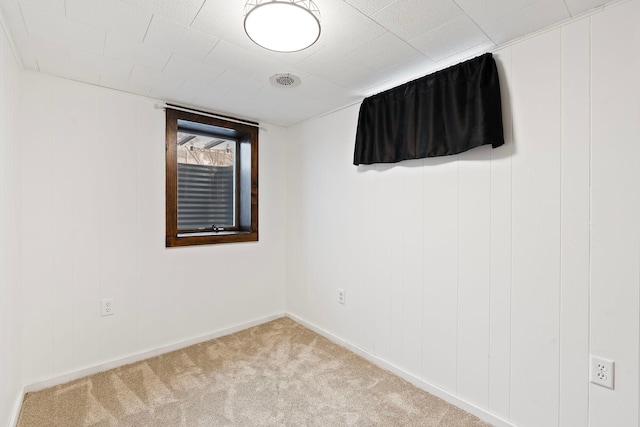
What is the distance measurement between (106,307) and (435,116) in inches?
108

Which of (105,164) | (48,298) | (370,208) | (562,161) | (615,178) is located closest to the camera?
(615,178)

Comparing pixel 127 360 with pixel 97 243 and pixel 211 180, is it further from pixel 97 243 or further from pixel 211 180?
pixel 211 180

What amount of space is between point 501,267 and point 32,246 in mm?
2977

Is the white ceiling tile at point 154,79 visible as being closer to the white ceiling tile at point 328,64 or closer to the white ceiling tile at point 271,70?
the white ceiling tile at point 271,70

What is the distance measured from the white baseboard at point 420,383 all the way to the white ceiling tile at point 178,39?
2453 mm

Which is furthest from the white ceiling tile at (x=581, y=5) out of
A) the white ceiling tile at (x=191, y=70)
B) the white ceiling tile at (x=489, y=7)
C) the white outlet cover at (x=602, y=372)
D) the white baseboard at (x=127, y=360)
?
the white baseboard at (x=127, y=360)

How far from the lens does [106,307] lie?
91.7 inches

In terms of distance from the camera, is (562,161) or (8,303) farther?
(8,303)

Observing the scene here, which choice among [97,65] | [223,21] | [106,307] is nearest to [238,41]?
[223,21]

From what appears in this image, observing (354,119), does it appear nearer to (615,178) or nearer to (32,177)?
(615,178)

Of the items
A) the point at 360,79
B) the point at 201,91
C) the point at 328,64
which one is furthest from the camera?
the point at 201,91

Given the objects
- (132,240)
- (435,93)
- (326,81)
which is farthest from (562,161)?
(132,240)

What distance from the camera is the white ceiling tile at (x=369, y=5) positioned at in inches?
53.4

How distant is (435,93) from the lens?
6.44ft
